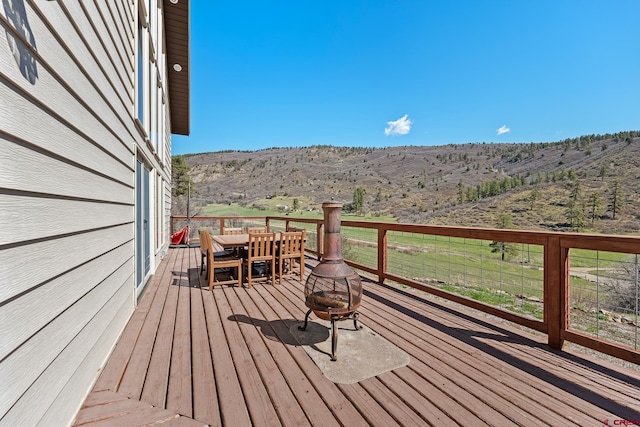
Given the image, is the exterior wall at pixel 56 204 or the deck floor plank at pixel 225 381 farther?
the deck floor plank at pixel 225 381

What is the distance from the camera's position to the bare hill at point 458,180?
22.1 meters

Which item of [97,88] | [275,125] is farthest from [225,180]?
[97,88]

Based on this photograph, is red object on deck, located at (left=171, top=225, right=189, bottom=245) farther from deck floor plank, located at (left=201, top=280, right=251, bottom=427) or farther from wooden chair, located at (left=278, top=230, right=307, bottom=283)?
deck floor plank, located at (left=201, top=280, right=251, bottom=427)

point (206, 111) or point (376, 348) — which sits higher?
point (206, 111)

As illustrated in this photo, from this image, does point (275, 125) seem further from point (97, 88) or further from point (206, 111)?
point (97, 88)

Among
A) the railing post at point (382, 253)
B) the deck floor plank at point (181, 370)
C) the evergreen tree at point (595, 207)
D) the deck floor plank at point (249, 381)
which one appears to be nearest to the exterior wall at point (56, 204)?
the deck floor plank at point (181, 370)

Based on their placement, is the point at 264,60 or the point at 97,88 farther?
the point at 264,60

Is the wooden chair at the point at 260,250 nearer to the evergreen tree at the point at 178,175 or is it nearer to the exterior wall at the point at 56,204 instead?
the exterior wall at the point at 56,204

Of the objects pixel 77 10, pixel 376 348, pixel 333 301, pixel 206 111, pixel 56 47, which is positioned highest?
pixel 206 111

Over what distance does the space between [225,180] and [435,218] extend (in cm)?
2975

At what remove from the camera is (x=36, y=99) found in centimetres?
127

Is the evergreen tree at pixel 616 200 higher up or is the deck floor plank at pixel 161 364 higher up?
the evergreen tree at pixel 616 200

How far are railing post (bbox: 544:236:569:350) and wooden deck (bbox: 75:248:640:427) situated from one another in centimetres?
16

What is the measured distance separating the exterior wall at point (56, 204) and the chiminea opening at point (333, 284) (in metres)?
1.59
